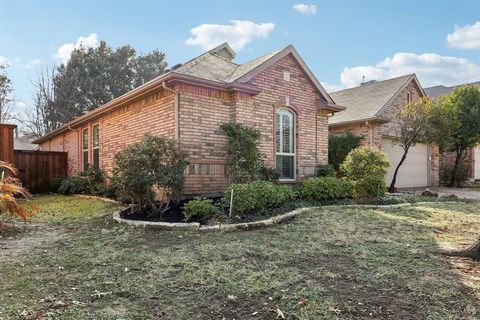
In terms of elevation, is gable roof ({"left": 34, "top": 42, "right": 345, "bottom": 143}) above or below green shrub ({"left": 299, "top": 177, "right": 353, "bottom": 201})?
above

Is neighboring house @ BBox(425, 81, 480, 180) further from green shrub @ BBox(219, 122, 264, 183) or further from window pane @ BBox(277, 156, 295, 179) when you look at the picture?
green shrub @ BBox(219, 122, 264, 183)

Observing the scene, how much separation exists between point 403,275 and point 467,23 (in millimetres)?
11282

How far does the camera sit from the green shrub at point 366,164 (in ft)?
33.8

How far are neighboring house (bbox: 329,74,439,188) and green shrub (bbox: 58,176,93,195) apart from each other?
36.7ft

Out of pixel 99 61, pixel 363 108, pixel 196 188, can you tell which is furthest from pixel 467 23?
pixel 99 61

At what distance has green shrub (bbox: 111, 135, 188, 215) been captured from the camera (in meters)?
6.93

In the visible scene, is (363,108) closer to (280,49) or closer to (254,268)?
(280,49)

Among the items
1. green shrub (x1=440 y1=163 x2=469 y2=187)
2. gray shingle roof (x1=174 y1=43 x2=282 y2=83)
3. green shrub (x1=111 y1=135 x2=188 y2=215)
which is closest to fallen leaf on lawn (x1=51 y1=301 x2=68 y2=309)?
green shrub (x1=111 y1=135 x2=188 y2=215)

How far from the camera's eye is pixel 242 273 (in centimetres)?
388

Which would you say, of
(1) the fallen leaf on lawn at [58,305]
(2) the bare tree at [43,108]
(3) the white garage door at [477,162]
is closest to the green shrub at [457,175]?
(3) the white garage door at [477,162]

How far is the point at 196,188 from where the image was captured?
8.92 m

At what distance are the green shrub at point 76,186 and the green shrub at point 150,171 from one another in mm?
6088

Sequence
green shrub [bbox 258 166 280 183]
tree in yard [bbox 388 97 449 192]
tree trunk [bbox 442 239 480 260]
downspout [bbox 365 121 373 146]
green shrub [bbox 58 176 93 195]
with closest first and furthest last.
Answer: tree trunk [bbox 442 239 480 260]
green shrub [bbox 258 166 280 183]
green shrub [bbox 58 176 93 195]
tree in yard [bbox 388 97 449 192]
downspout [bbox 365 121 373 146]

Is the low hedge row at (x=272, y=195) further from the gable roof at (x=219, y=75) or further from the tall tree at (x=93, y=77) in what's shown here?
the tall tree at (x=93, y=77)
